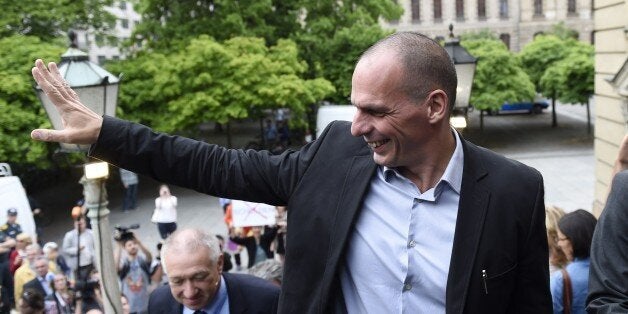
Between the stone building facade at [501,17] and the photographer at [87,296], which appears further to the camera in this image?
the stone building facade at [501,17]

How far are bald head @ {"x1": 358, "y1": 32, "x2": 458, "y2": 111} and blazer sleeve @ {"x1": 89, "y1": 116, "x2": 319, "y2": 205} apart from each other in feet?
1.45

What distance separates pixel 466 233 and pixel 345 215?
39cm

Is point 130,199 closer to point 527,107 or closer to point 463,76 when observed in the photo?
point 463,76

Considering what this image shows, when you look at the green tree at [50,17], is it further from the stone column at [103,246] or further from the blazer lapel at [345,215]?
the blazer lapel at [345,215]

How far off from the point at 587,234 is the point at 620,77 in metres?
8.93

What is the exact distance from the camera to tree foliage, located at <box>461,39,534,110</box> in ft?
104

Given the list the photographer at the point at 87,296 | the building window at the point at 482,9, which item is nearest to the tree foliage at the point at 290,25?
the photographer at the point at 87,296

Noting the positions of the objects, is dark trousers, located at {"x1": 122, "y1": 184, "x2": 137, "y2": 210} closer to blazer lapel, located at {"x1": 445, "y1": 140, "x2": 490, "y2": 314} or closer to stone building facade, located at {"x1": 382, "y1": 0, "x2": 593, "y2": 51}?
blazer lapel, located at {"x1": 445, "y1": 140, "x2": 490, "y2": 314}

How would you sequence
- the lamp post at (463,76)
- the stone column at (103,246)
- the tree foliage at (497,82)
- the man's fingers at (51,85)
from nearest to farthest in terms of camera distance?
the man's fingers at (51,85), the stone column at (103,246), the lamp post at (463,76), the tree foliage at (497,82)

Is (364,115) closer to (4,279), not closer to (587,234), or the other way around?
(587,234)

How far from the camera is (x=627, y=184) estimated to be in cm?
192

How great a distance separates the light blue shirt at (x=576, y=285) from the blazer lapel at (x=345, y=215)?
2657 millimetres

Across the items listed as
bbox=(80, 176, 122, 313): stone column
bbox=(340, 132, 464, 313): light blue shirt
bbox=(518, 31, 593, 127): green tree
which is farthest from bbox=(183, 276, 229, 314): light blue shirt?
bbox=(518, 31, 593, 127): green tree

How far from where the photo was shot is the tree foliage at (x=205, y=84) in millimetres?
21734
